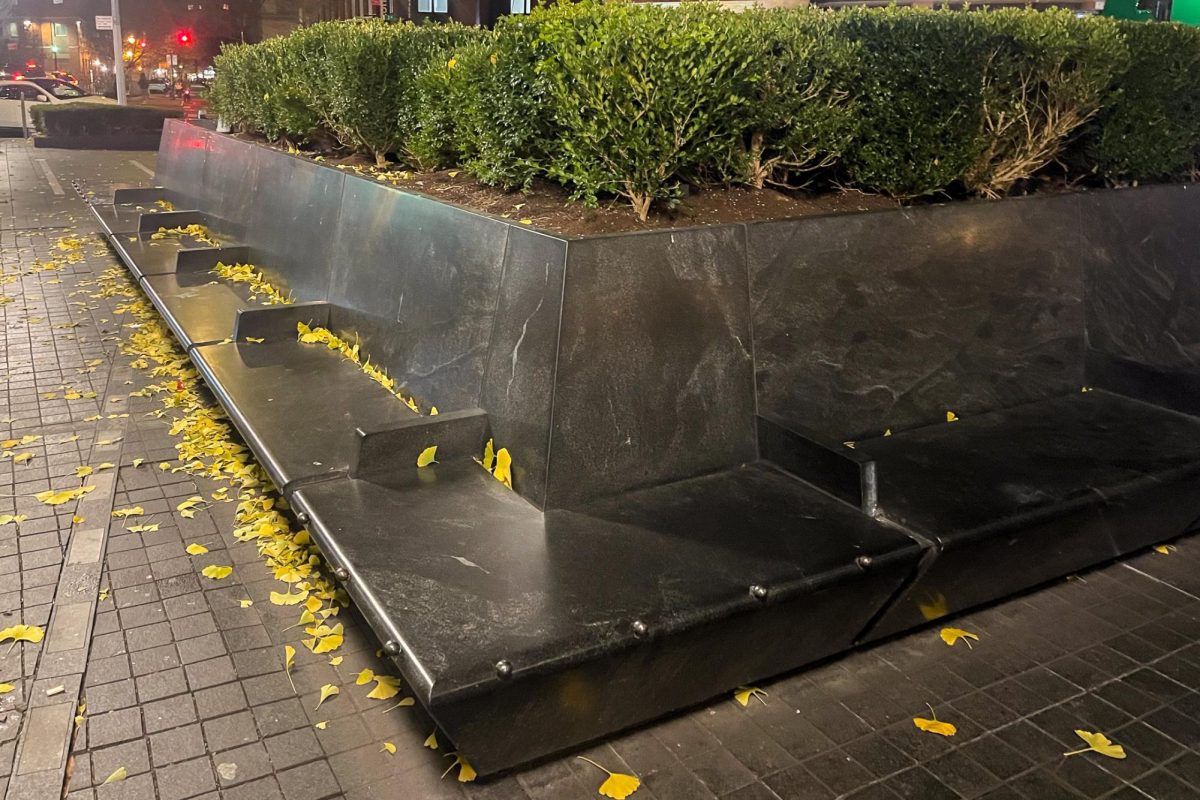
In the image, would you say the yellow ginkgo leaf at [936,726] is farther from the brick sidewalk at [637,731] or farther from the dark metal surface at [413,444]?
the dark metal surface at [413,444]

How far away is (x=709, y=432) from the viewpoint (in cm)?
434

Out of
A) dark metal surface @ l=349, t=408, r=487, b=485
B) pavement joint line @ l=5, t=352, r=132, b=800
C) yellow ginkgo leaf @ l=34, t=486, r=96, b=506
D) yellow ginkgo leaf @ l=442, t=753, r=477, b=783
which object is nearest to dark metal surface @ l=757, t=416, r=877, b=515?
dark metal surface @ l=349, t=408, r=487, b=485

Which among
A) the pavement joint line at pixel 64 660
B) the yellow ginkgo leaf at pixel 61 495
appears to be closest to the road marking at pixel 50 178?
the yellow ginkgo leaf at pixel 61 495

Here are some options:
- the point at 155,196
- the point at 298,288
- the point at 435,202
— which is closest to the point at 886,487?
the point at 435,202

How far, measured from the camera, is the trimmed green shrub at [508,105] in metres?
4.94

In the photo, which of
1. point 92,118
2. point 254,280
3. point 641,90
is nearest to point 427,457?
point 641,90

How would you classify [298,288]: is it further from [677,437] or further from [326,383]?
[677,437]

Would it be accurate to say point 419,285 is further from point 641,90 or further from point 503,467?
point 641,90

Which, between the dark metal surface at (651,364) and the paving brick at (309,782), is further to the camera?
the dark metal surface at (651,364)

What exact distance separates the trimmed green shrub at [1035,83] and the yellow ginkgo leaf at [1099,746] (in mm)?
Result: 3109

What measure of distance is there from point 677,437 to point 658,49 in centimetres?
168

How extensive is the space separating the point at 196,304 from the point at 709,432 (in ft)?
14.8

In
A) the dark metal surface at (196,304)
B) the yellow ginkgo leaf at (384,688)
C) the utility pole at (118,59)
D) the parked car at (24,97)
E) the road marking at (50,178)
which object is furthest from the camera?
the utility pole at (118,59)

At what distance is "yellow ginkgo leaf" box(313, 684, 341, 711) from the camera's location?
3.52 m
